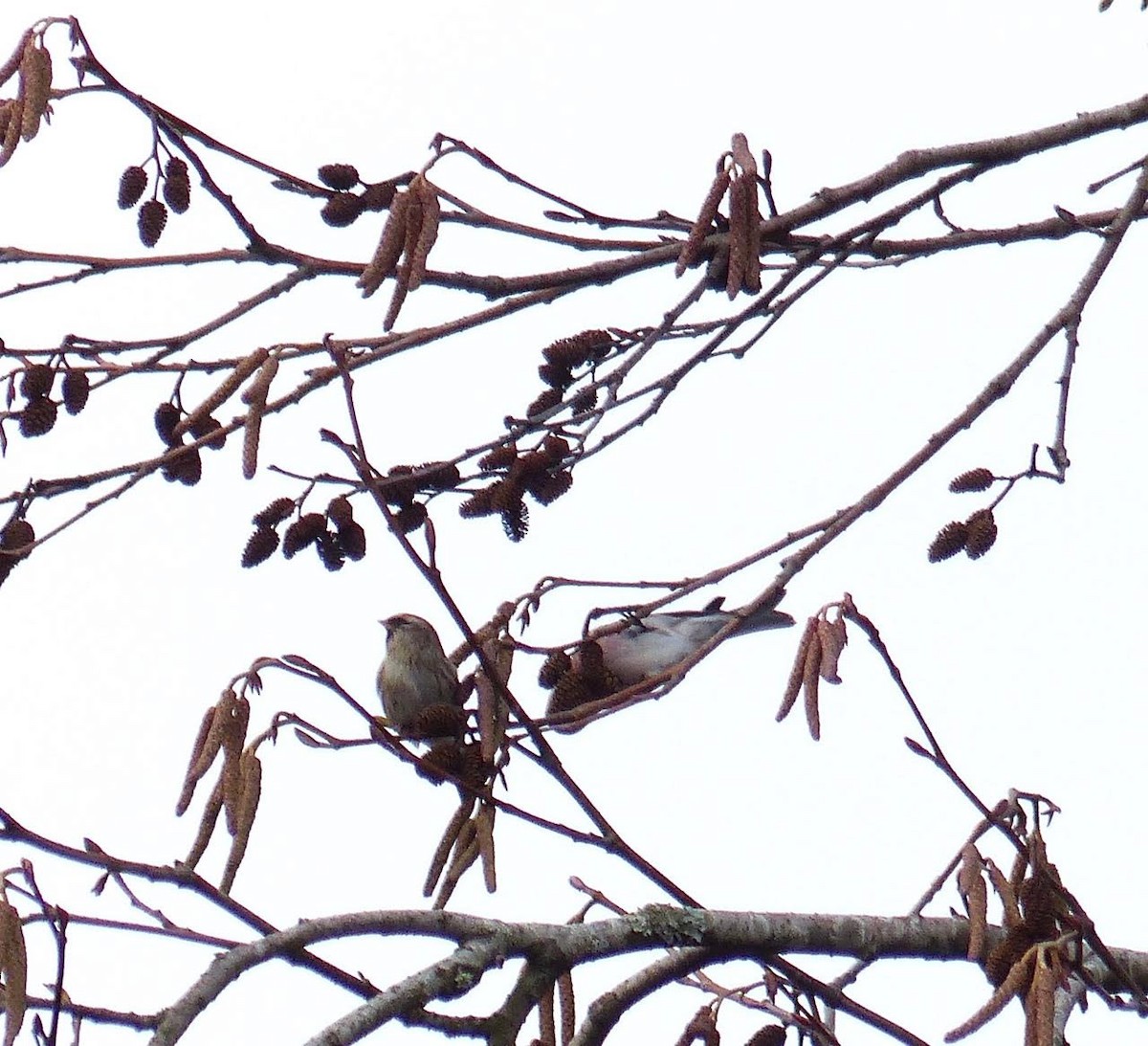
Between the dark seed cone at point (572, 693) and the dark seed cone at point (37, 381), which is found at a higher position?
the dark seed cone at point (37, 381)

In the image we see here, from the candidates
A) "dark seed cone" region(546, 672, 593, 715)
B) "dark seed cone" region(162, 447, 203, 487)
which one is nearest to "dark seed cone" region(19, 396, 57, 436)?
"dark seed cone" region(162, 447, 203, 487)

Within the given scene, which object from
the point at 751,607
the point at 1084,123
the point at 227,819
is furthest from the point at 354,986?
the point at 1084,123

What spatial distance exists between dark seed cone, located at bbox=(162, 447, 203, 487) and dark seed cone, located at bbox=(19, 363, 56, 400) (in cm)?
24

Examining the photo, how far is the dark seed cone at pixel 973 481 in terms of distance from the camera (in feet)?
9.20

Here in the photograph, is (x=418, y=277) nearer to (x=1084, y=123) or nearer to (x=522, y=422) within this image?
(x=522, y=422)

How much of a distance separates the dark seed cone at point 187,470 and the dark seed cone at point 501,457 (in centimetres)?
44

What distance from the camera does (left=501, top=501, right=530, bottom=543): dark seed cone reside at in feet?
9.34

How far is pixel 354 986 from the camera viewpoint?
230 centimetres

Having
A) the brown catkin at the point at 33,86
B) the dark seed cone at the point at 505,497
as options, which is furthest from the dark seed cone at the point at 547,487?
the brown catkin at the point at 33,86

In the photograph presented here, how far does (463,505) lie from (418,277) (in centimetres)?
35

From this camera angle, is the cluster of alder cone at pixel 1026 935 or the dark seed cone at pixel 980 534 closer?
the cluster of alder cone at pixel 1026 935

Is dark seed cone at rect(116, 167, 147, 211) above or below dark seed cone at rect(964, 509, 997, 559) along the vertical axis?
above

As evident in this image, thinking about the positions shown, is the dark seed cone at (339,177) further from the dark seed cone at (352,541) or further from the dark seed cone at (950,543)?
the dark seed cone at (950,543)

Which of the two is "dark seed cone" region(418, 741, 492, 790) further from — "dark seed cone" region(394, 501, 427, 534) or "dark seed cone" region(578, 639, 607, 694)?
"dark seed cone" region(394, 501, 427, 534)
